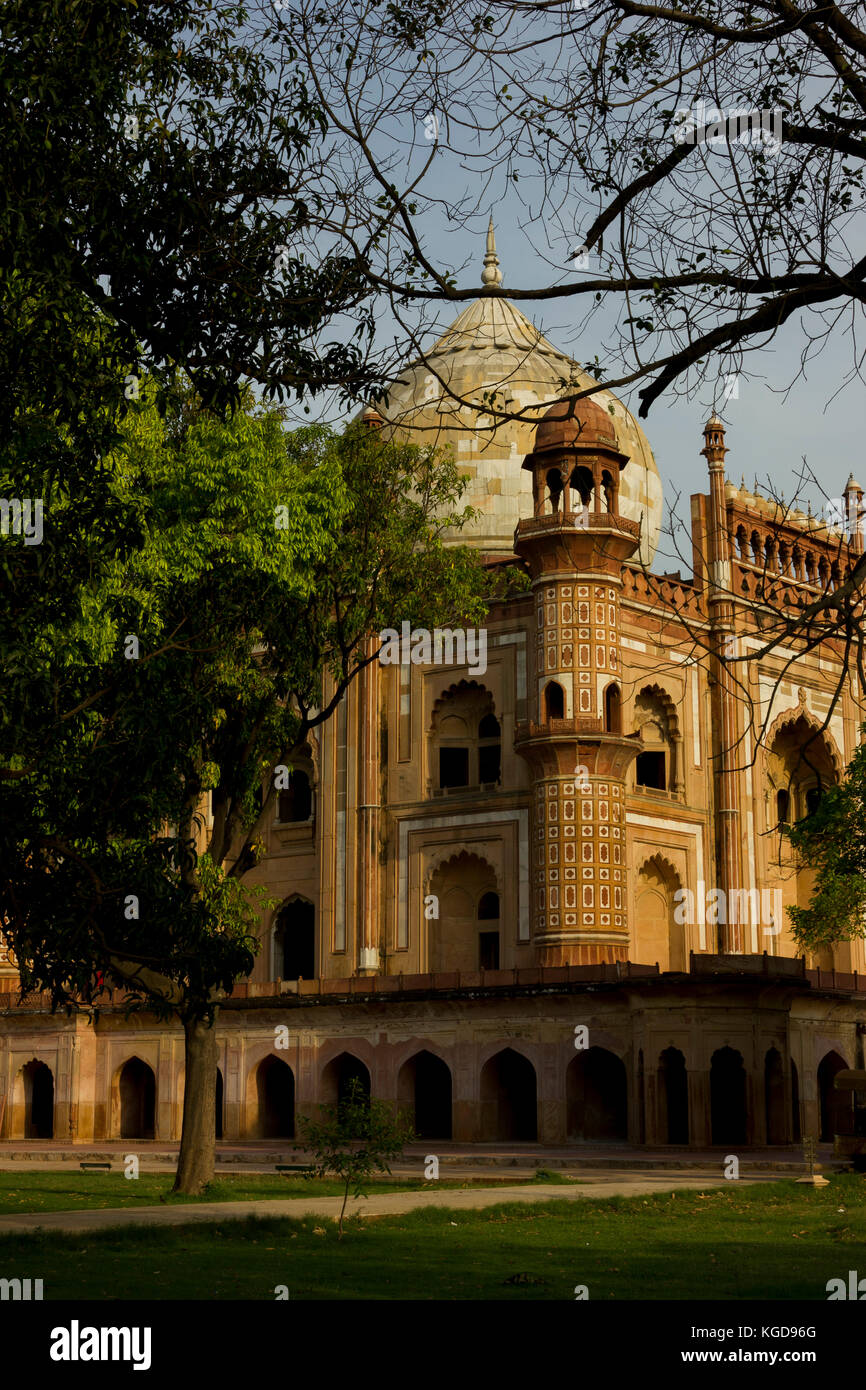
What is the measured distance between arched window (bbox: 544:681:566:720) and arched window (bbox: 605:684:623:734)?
868 millimetres

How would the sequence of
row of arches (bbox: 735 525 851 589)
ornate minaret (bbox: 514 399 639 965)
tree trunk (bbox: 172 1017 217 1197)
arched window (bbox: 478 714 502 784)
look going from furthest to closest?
row of arches (bbox: 735 525 851 589), arched window (bbox: 478 714 502 784), ornate minaret (bbox: 514 399 639 965), tree trunk (bbox: 172 1017 217 1197)

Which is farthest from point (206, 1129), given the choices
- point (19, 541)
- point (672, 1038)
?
point (672, 1038)

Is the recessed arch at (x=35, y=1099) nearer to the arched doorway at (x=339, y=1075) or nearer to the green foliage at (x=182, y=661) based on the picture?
the arched doorway at (x=339, y=1075)

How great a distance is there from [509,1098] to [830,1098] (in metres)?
5.92

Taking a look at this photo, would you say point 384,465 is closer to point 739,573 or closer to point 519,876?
point 519,876

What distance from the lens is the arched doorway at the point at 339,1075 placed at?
3272 centimetres

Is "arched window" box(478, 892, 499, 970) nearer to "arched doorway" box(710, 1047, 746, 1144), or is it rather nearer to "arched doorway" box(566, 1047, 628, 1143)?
"arched doorway" box(566, 1047, 628, 1143)

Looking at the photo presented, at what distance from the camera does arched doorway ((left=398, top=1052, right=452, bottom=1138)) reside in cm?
3173

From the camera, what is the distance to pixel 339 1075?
1304 inches

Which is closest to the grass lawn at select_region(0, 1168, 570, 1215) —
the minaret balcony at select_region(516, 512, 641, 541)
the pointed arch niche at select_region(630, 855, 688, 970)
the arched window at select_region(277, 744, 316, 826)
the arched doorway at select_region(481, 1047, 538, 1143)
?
the arched doorway at select_region(481, 1047, 538, 1143)

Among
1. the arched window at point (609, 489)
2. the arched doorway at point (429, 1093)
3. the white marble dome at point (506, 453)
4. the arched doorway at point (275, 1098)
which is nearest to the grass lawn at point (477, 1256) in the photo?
the arched doorway at point (429, 1093)

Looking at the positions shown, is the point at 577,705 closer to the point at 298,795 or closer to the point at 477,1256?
the point at 298,795

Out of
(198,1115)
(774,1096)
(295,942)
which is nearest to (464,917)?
(295,942)
